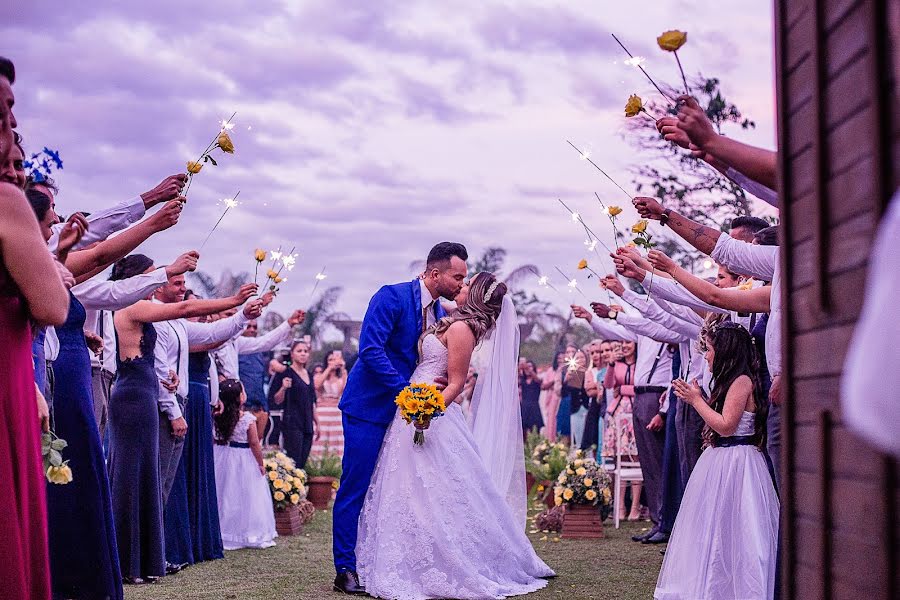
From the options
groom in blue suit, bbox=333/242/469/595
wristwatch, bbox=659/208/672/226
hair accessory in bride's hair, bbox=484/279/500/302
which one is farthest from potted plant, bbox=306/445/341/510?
wristwatch, bbox=659/208/672/226

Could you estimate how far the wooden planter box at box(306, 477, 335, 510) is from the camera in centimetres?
1358

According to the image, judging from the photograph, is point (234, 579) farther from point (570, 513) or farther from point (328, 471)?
point (328, 471)

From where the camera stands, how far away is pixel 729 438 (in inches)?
259

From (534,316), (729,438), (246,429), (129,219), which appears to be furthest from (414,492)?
(534,316)

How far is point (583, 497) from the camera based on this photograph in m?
10.6

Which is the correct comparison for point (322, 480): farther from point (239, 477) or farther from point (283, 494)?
point (239, 477)

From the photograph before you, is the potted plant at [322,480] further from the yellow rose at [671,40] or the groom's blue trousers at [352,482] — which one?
the yellow rose at [671,40]

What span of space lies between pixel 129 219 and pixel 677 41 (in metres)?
3.58

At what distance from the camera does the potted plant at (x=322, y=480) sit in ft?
44.6

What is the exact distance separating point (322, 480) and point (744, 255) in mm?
9233

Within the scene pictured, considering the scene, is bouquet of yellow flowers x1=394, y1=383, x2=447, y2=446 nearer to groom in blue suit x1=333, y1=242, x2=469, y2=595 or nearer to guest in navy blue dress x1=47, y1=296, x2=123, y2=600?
groom in blue suit x1=333, y1=242, x2=469, y2=595

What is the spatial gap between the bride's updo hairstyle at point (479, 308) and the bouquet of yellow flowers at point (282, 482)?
4.17 meters

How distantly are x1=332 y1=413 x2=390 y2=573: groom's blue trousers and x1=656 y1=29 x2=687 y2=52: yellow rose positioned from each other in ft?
14.6

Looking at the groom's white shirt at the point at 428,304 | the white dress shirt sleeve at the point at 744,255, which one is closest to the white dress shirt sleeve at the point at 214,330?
the groom's white shirt at the point at 428,304
